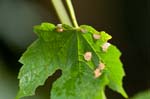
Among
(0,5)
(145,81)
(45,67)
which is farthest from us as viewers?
(145,81)

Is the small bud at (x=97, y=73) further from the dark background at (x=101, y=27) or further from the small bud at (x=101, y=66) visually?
the dark background at (x=101, y=27)

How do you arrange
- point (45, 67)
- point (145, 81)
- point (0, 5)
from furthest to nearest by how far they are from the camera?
point (145, 81)
point (0, 5)
point (45, 67)

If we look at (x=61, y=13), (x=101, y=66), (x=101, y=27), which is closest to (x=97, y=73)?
(x=101, y=66)

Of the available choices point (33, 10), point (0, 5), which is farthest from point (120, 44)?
point (0, 5)

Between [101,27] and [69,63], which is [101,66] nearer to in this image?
[69,63]

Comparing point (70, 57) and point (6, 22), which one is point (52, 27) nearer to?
point (70, 57)

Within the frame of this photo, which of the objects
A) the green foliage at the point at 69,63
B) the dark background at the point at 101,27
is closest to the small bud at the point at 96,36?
the green foliage at the point at 69,63

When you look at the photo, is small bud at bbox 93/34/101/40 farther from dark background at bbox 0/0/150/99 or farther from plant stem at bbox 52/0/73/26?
→ dark background at bbox 0/0/150/99
